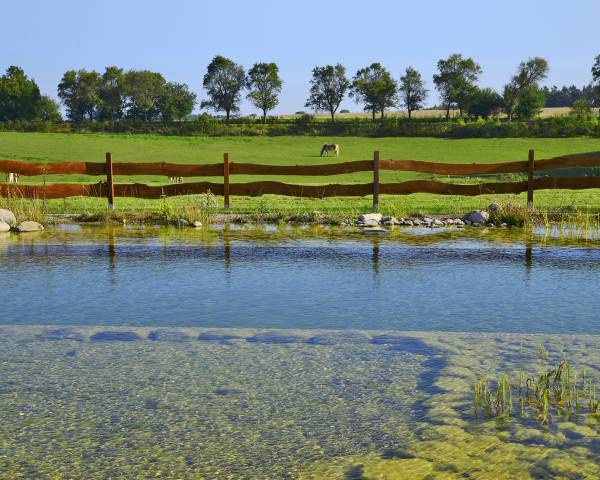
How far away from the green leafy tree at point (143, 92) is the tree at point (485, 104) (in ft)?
167

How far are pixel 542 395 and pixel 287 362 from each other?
1.80 m

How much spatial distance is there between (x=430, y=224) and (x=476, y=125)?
65.3 meters

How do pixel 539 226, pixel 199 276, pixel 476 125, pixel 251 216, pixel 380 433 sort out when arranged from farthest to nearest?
pixel 476 125, pixel 251 216, pixel 539 226, pixel 199 276, pixel 380 433

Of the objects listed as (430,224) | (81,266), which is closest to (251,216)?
(430,224)

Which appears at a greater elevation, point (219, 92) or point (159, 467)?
point (219, 92)

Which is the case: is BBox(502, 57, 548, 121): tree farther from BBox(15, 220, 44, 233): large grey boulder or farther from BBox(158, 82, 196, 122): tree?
BBox(15, 220, 44, 233): large grey boulder

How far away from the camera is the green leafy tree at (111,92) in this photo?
116875mm

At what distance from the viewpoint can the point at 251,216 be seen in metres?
15.1

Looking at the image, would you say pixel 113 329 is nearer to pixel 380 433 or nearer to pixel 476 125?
pixel 380 433

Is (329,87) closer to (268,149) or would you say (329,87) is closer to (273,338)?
(268,149)

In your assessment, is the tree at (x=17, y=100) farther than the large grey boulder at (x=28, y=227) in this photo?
Yes

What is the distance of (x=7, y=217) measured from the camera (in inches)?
549

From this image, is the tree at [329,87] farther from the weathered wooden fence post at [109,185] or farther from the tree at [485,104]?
the weathered wooden fence post at [109,185]

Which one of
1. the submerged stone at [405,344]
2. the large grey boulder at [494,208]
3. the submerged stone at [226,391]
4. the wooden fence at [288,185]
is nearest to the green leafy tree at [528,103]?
the wooden fence at [288,185]
